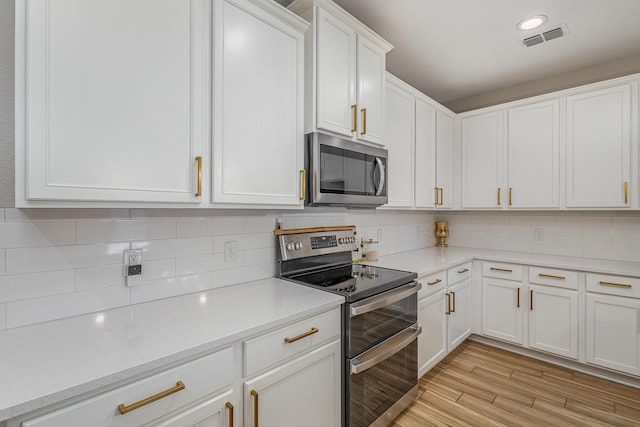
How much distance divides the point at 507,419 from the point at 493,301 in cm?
114

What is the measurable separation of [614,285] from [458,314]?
3.62 feet

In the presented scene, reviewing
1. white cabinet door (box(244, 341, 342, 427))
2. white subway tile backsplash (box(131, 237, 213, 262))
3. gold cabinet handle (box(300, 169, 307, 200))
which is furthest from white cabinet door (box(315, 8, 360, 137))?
white cabinet door (box(244, 341, 342, 427))

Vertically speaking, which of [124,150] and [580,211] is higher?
[124,150]

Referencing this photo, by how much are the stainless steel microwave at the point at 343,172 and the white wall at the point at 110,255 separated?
39cm

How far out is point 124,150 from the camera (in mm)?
1115

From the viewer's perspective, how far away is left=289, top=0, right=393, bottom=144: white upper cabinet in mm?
1742

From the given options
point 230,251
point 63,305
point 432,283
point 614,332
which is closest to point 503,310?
point 614,332

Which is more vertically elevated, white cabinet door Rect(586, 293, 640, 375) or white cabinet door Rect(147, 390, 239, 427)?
white cabinet door Rect(147, 390, 239, 427)

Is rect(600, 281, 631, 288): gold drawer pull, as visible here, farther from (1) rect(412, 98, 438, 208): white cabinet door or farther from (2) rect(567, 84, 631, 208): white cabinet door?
(1) rect(412, 98, 438, 208): white cabinet door

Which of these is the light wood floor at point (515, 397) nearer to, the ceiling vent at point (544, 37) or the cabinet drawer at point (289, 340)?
the cabinet drawer at point (289, 340)

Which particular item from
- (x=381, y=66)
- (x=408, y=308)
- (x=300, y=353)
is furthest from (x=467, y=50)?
(x=300, y=353)

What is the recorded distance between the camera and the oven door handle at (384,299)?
156 cm

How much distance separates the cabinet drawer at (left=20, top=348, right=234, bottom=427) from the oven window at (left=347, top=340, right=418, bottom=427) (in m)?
0.74

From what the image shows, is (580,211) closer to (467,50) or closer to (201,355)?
(467,50)
